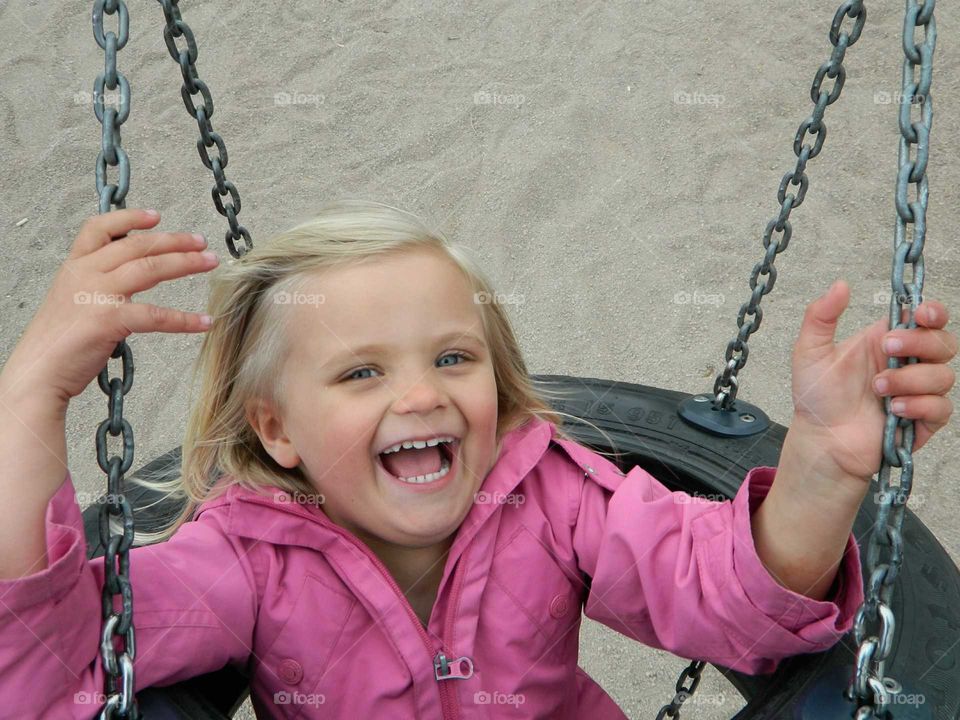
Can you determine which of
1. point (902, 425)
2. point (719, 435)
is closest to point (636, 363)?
point (719, 435)

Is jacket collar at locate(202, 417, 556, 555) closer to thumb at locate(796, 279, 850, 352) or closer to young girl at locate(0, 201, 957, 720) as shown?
young girl at locate(0, 201, 957, 720)

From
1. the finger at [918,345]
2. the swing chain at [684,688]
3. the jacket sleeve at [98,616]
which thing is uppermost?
the finger at [918,345]

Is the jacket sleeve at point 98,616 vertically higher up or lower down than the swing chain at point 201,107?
lower down

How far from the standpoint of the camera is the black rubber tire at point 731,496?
0.94 metres

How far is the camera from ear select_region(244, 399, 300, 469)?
1071mm

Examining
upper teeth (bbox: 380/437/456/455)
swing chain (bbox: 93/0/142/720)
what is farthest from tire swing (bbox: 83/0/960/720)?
upper teeth (bbox: 380/437/456/455)

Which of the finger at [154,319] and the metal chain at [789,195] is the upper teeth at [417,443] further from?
the metal chain at [789,195]

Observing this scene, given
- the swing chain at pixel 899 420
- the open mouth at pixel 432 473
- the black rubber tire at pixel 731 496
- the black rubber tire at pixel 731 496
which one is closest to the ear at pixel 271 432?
the open mouth at pixel 432 473

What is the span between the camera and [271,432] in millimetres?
1092

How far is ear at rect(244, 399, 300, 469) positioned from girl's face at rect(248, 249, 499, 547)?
49 mm

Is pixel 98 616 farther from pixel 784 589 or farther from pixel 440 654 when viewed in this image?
pixel 784 589

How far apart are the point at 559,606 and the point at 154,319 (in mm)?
532

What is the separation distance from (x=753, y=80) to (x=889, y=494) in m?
2.82

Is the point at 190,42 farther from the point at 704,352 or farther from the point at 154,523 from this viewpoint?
the point at 704,352
